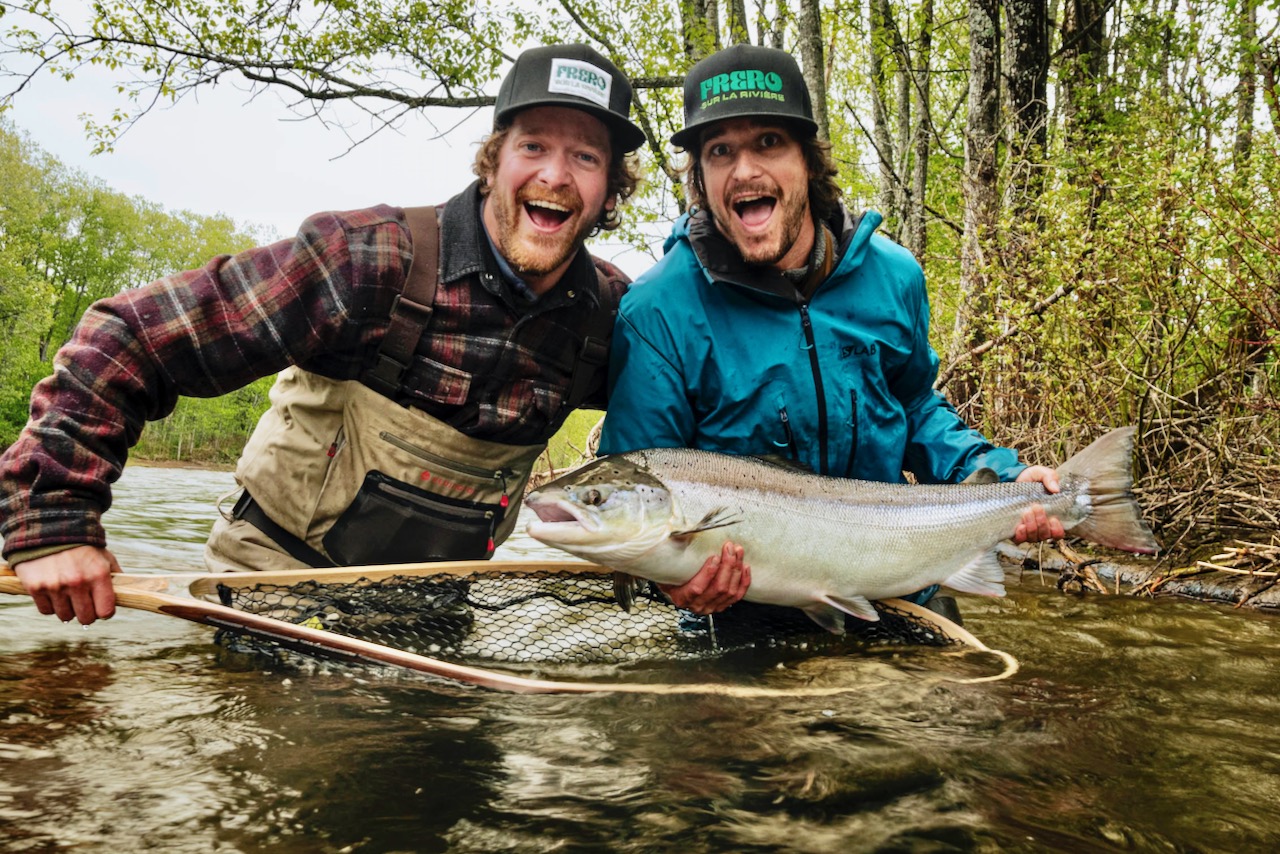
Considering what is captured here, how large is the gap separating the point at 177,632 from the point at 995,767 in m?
3.89

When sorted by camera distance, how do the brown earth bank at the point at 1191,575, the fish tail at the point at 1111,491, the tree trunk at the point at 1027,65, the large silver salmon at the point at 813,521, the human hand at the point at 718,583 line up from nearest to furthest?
the large silver salmon at the point at 813,521
the human hand at the point at 718,583
the fish tail at the point at 1111,491
the brown earth bank at the point at 1191,575
the tree trunk at the point at 1027,65

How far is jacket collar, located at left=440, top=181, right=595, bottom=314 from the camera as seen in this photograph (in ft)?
13.0

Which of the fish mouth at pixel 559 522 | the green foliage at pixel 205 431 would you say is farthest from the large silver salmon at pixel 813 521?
the green foliage at pixel 205 431

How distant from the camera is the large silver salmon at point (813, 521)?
3.32m

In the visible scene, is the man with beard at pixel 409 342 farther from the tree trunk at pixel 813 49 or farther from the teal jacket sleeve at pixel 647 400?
the tree trunk at pixel 813 49

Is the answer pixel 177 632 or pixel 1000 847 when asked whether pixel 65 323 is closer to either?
pixel 177 632

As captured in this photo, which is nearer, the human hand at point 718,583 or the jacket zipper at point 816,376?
the human hand at point 718,583

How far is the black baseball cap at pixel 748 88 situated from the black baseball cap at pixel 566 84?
37 cm

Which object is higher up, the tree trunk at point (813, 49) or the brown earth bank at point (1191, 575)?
the tree trunk at point (813, 49)

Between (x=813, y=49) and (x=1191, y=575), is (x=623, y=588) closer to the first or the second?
(x=1191, y=575)

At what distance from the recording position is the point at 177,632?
4617 millimetres

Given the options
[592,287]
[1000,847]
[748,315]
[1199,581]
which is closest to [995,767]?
[1000,847]

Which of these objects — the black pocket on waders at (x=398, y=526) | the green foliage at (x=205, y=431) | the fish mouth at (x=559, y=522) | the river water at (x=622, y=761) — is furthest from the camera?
the green foliage at (x=205, y=431)

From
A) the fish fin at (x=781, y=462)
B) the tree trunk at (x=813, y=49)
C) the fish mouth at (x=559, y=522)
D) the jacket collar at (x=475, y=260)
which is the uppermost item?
→ the tree trunk at (x=813, y=49)
